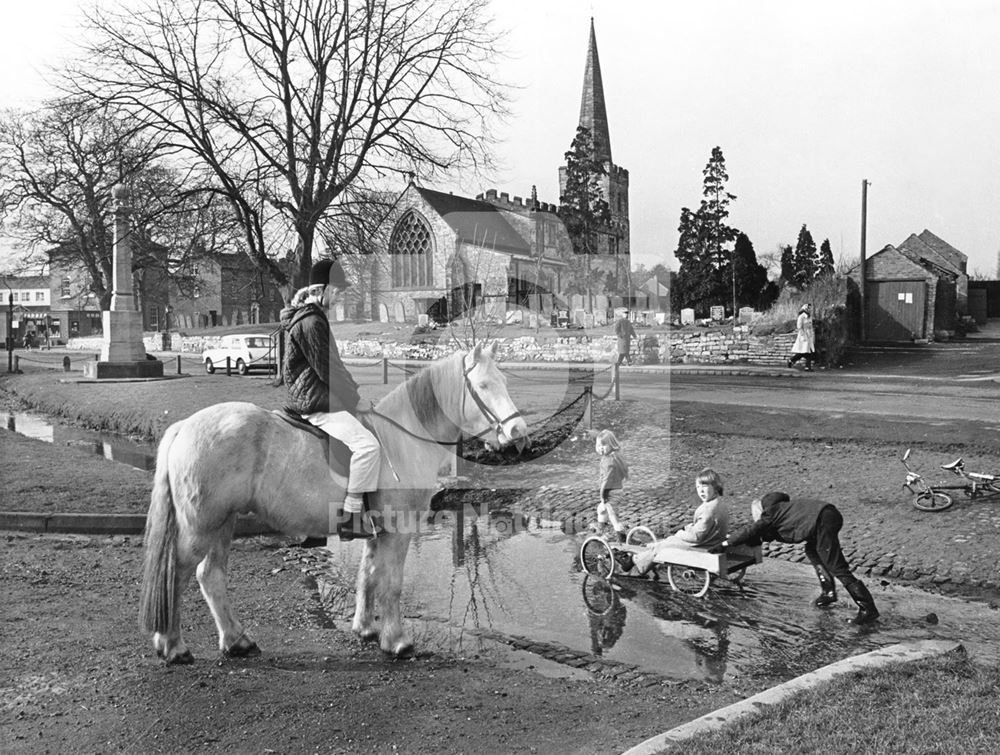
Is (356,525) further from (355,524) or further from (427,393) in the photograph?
(427,393)

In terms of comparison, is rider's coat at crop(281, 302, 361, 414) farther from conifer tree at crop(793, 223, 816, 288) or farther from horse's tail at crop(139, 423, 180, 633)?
conifer tree at crop(793, 223, 816, 288)

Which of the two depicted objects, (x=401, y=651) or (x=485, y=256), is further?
(x=485, y=256)

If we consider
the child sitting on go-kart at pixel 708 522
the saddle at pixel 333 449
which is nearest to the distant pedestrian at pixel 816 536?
the child sitting on go-kart at pixel 708 522

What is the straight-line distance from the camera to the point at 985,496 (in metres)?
9.76

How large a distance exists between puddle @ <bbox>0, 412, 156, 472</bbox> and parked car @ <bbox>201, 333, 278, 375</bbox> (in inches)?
456

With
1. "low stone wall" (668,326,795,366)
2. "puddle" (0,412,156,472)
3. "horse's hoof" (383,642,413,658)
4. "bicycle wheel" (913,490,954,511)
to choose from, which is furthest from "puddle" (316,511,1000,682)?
"low stone wall" (668,326,795,366)

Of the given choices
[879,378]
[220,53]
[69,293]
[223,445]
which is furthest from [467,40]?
[69,293]

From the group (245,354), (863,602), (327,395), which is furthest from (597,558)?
(245,354)

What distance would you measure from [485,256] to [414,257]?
8.71m

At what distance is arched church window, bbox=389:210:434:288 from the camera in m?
65.9

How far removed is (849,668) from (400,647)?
301 cm

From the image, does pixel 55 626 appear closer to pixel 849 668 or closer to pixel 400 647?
pixel 400 647

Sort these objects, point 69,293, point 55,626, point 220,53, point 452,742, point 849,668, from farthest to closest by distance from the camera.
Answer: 1. point 69,293
2. point 220,53
3. point 55,626
4. point 849,668
5. point 452,742

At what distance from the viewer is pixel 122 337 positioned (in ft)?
97.1
